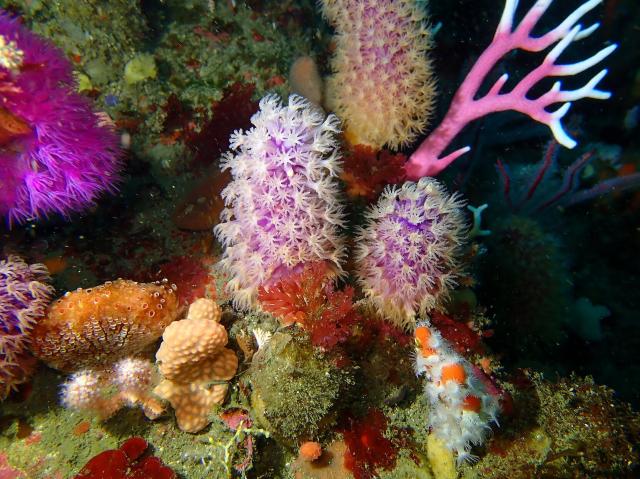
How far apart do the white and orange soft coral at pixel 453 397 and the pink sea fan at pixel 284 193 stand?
3.86 ft

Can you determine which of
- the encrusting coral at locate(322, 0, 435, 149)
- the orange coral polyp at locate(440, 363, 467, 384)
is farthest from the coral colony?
the encrusting coral at locate(322, 0, 435, 149)

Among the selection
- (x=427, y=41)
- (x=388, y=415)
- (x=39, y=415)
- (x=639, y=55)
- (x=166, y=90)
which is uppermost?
(x=639, y=55)

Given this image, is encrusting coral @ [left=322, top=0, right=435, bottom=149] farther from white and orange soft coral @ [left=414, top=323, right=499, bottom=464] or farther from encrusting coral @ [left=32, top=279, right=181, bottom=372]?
encrusting coral @ [left=32, top=279, right=181, bottom=372]

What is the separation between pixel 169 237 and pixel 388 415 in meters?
2.79

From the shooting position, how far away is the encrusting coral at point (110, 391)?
10.8ft

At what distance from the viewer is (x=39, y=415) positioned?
332 centimetres

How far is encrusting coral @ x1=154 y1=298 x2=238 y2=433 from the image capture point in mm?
Answer: 3062

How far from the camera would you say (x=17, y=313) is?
2912 millimetres

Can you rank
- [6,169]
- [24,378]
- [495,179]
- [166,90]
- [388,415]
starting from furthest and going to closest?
[495,179] → [166,90] → [388,415] → [24,378] → [6,169]

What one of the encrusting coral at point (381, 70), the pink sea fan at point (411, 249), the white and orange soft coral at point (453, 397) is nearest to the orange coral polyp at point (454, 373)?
the white and orange soft coral at point (453, 397)

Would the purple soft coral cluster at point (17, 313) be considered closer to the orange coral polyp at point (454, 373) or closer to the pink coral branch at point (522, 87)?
the orange coral polyp at point (454, 373)

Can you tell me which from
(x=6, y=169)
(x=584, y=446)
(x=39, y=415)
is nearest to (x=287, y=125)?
(x=6, y=169)

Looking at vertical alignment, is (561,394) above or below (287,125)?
below

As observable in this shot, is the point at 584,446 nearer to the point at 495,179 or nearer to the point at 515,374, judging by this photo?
the point at 515,374
